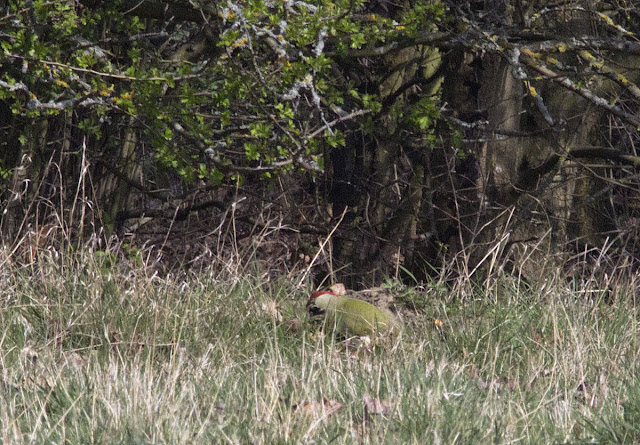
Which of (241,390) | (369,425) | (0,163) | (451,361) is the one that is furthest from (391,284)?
(0,163)

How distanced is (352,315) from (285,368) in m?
0.87

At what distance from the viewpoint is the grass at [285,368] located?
99.7 inches

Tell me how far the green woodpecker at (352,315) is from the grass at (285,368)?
10 cm

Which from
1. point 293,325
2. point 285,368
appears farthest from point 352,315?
point 285,368

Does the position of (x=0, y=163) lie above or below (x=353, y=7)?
below

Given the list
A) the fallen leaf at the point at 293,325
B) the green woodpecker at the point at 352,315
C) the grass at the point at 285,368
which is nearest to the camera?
the grass at the point at 285,368

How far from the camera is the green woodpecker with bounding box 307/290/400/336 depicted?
12.9ft

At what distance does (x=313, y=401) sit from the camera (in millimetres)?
2736

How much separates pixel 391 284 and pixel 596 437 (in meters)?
2.24

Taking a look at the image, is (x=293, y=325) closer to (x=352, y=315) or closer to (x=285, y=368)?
(x=352, y=315)

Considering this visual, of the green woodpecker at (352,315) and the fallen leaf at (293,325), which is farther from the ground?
the green woodpecker at (352,315)

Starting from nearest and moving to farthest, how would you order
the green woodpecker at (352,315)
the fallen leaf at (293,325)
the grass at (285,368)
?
the grass at (285,368) → the green woodpecker at (352,315) → the fallen leaf at (293,325)

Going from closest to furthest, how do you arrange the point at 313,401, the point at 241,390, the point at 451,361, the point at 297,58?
the point at 313,401, the point at 241,390, the point at 451,361, the point at 297,58

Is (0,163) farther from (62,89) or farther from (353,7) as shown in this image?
(353,7)
